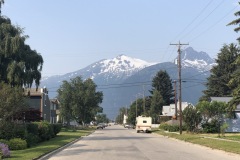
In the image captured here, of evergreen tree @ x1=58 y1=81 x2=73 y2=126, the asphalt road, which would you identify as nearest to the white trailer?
evergreen tree @ x1=58 y1=81 x2=73 y2=126

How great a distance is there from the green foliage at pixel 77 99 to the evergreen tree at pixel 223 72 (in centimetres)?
2812

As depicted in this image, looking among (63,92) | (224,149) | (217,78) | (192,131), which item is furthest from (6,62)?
(217,78)

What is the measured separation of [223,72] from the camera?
10006 centimetres

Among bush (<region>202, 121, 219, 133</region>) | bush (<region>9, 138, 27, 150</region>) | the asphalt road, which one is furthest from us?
bush (<region>202, 121, 219, 133</region>)

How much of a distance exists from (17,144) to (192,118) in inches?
1246

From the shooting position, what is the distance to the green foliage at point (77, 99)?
10078cm

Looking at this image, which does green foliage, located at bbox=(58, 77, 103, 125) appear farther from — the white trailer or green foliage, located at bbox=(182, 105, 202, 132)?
green foliage, located at bbox=(182, 105, 202, 132)

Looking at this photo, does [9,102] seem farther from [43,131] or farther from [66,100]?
[66,100]

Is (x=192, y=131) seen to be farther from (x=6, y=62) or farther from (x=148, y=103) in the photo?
(x=148, y=103)

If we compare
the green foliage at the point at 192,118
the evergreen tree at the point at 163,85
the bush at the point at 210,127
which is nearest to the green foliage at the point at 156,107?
the evergreen tree at the point at 163,85

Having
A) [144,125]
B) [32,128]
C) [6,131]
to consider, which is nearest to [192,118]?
[144,125]

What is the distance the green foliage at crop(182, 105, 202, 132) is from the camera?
54.3 metres

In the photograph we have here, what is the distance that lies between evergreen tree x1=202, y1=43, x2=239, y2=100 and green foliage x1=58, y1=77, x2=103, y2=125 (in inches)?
1107

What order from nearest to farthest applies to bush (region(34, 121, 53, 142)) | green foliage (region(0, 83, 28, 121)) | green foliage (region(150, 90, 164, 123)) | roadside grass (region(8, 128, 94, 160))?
roadside grass (region(8, 128, 94, 160)), green foliage (region(0, 83, 28, 121)), bush (region(34, 121, 53, 142)), green foliage (region(150, 90, 164, 123))
